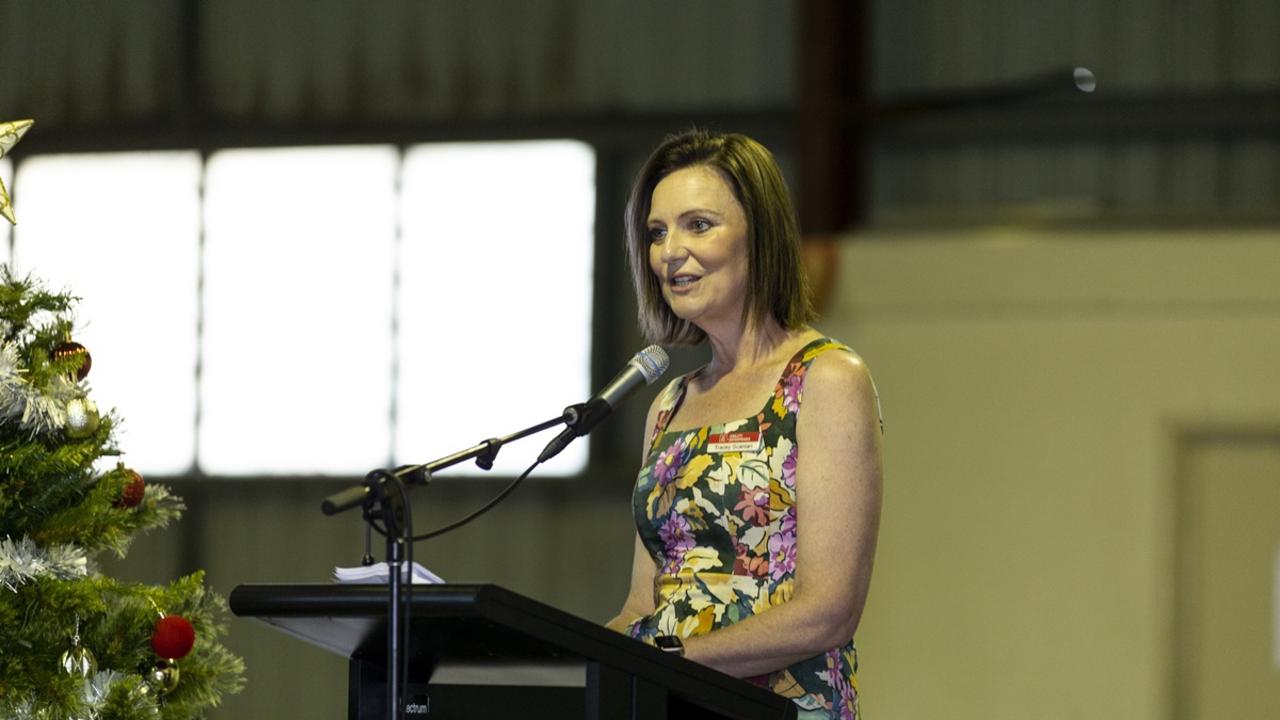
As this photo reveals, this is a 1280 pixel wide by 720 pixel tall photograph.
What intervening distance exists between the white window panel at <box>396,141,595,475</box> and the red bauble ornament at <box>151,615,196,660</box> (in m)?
4.43

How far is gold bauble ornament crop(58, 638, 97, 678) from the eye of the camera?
2.64 metres

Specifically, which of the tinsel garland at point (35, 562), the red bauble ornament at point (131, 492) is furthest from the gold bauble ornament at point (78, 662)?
the red bauble ornament at point (131, 492)

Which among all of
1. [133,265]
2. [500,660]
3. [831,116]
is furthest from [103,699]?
[133,265]

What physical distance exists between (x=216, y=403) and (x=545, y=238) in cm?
162

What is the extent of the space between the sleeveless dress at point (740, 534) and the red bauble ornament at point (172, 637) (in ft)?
2.72

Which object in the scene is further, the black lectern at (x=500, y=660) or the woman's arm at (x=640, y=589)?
the woman's arm at (x=640, y=589)

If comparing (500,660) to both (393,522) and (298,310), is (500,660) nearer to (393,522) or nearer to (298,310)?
(393,522)

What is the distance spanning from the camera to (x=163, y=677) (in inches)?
108

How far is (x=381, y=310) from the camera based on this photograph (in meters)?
7.42

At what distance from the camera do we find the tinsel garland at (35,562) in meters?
2.58

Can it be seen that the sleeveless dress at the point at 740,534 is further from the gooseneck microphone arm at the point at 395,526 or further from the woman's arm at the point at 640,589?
the gooseneck microphone arm at the point at 395,526

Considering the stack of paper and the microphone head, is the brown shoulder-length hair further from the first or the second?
the stack of paper

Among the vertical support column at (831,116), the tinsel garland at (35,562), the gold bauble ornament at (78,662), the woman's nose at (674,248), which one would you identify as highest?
the vertical support column at (831,116)

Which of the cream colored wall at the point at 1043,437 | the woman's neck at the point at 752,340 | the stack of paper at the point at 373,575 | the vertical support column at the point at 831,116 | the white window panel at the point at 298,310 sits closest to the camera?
the stack of paper at the point at 373,575
